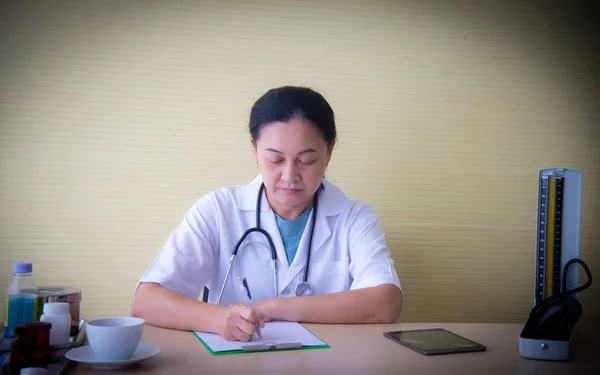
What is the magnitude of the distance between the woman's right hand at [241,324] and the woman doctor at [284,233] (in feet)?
1.36

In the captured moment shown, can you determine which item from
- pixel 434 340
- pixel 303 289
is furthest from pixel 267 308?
pixel 434 340

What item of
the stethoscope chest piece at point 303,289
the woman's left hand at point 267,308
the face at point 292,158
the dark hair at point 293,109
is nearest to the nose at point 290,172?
the face at point 292,158

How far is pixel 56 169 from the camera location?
249 centimetres

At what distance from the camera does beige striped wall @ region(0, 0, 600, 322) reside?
2.48 metres

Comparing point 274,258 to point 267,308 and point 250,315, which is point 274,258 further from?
point 250,315

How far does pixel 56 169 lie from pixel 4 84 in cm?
45

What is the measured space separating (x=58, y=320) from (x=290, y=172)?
900 mm

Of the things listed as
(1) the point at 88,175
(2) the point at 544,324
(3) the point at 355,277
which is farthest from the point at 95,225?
(2) the point at 544,324

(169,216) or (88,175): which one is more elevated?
(88,175)

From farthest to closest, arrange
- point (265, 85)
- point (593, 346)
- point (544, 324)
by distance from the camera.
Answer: point (265, 85) → point (593, 346) → point (544, 324)

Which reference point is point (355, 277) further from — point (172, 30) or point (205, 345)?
point (172, 30)

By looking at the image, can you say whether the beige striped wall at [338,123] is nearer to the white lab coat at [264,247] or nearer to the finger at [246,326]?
the white lab coat at [264,247]

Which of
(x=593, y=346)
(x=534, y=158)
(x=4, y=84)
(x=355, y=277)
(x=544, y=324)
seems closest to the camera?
(x=544, y=324)

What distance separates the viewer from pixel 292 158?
186 centimetres
